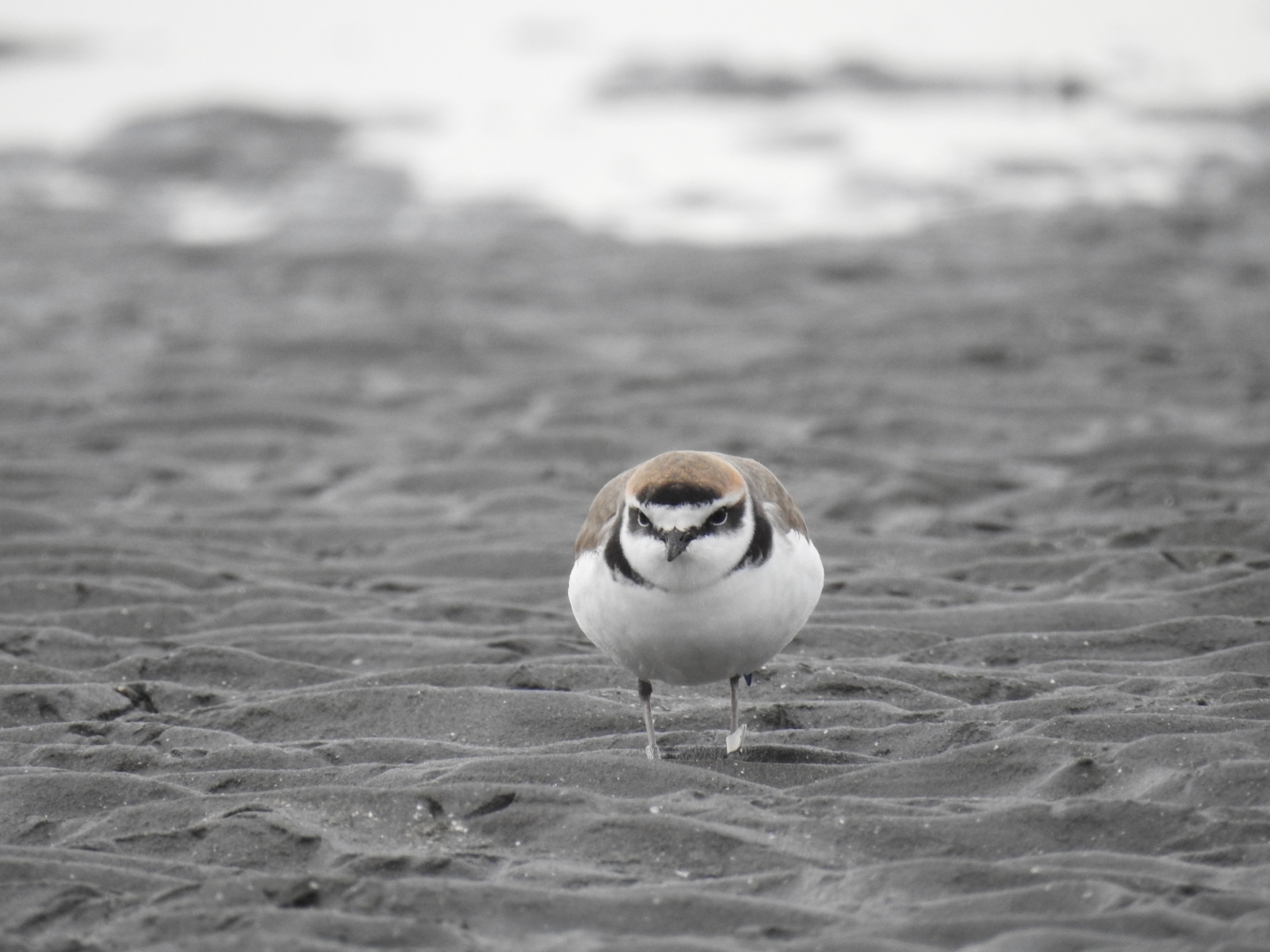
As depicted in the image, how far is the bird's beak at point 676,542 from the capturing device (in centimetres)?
553

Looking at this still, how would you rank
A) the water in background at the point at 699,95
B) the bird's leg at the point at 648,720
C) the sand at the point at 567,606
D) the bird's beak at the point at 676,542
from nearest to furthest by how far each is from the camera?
the sand at the point at 567,606 → the bird's beak at the point at 676,542 → the bird's leg at the point at 648,720 → the water in background at the point at 699,95

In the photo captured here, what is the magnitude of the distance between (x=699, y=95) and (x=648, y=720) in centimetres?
1508

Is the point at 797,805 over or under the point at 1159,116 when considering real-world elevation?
under

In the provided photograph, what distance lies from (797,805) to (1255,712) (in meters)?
1.80

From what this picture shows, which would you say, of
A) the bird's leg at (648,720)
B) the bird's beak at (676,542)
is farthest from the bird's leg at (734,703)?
the bird's beak at (676,542)

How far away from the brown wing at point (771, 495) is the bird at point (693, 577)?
0.02 meters

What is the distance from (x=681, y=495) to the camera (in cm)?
559

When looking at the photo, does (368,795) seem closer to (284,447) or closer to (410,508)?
(410,508)

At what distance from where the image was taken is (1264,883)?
4.61m

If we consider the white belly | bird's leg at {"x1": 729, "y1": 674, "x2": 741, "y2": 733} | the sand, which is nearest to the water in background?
the sand

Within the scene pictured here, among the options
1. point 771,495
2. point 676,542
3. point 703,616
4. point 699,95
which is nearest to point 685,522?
point 676,542

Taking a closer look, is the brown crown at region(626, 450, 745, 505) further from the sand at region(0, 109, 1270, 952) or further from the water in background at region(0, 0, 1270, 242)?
the water in background at region(0, 0, 1270, 242)

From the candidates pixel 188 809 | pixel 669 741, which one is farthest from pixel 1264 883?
pixel 188 809

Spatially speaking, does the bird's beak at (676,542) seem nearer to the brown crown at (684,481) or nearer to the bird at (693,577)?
the bird at (693,577)
